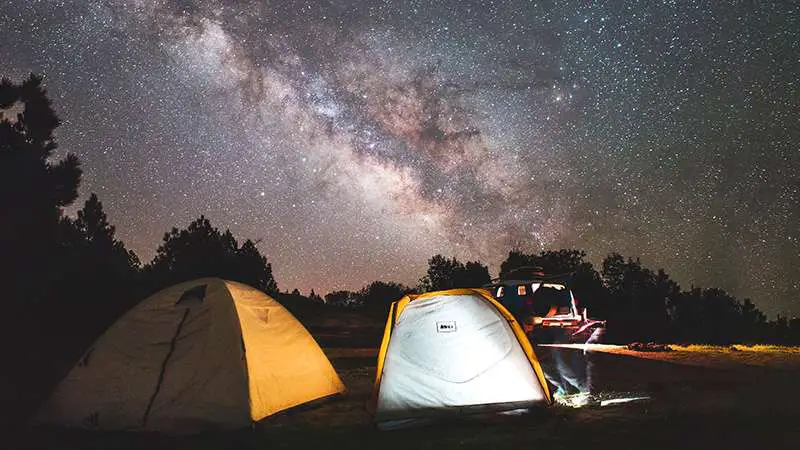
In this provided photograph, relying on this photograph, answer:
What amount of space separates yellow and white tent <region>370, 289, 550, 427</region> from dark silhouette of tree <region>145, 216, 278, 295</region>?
81.6 feet

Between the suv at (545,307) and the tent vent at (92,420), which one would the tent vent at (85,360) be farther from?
the suv at (545,307)

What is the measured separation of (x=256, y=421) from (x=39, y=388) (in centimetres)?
681

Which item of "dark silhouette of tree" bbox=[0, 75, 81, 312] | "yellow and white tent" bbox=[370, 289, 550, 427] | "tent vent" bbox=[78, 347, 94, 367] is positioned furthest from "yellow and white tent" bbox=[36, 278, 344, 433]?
"dark silhouette of tree" bbox=[0, 75, 81, 312]

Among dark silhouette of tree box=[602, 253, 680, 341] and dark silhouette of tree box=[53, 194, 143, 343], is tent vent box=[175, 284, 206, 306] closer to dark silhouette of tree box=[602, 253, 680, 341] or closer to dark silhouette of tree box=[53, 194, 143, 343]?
dark silhouette of tree box=[53, 194, 143, 343]

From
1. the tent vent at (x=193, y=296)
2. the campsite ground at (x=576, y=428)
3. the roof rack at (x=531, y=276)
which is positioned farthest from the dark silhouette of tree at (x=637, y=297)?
the tent vent at (x=193, y=296)

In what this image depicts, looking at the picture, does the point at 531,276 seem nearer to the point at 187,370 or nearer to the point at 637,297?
the point at 187,370

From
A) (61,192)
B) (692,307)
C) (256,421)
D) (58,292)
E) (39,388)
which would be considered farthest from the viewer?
(692,307)

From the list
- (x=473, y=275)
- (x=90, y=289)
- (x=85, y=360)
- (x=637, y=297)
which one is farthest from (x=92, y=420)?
(x=473, y=275)

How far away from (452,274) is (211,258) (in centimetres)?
4101

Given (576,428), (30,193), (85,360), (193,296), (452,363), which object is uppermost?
(30,193)

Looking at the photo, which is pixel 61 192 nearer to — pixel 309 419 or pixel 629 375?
pixel 309 419

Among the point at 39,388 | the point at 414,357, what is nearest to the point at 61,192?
the point at 39,388

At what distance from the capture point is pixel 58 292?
14688 millimetres

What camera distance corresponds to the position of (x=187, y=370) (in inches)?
284
